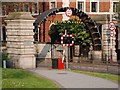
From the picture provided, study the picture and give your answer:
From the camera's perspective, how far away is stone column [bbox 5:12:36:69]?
3297 cm

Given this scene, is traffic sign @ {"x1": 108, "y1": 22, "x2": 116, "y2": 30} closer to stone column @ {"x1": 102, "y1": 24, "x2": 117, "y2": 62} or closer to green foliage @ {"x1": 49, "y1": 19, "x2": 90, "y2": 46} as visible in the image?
stone column @ {"x1": 102, "y1": 24, "x2": 117, "y2": 62}

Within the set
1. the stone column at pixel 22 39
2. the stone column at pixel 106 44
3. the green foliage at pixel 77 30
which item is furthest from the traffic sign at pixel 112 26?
the stone column at pixel 22 39

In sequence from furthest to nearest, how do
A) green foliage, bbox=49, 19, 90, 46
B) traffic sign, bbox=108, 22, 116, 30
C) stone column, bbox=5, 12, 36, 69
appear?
green foliage, bbox=49, 19, 90, 46 < traffic sign, bbox=108, 22, 116, 30 < stone column, bbox=5, 12, 36, 69

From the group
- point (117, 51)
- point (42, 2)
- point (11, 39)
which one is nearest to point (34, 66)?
point (11, 39)

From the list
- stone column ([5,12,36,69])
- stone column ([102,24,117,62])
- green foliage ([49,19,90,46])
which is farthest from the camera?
green foliage ([49,19,90,46])

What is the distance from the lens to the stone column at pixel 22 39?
3297 centimetres

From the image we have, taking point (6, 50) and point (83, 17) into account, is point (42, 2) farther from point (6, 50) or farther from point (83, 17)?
point (6, 50)

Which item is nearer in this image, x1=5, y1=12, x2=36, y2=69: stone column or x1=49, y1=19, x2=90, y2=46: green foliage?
x1=5, y1=12, x2=36, y2=69: stone column

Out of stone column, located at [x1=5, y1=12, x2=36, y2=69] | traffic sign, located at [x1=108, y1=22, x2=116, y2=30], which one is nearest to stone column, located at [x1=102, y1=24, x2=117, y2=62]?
traffic sign, located at [x1=108, y1=22, x2=116, y2=30]

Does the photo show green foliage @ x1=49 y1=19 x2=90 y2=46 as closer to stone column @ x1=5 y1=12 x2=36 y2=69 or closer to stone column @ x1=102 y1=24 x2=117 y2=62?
stone column @ x1=102 y1=24 x2=117 y2=62

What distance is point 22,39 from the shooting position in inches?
1312

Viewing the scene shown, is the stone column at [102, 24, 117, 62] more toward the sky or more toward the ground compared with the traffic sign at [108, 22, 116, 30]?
more toward the ground

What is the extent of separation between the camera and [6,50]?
3491cm

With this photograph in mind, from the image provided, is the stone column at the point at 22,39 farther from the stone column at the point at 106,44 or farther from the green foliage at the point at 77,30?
the stone column at the point at 106,44
